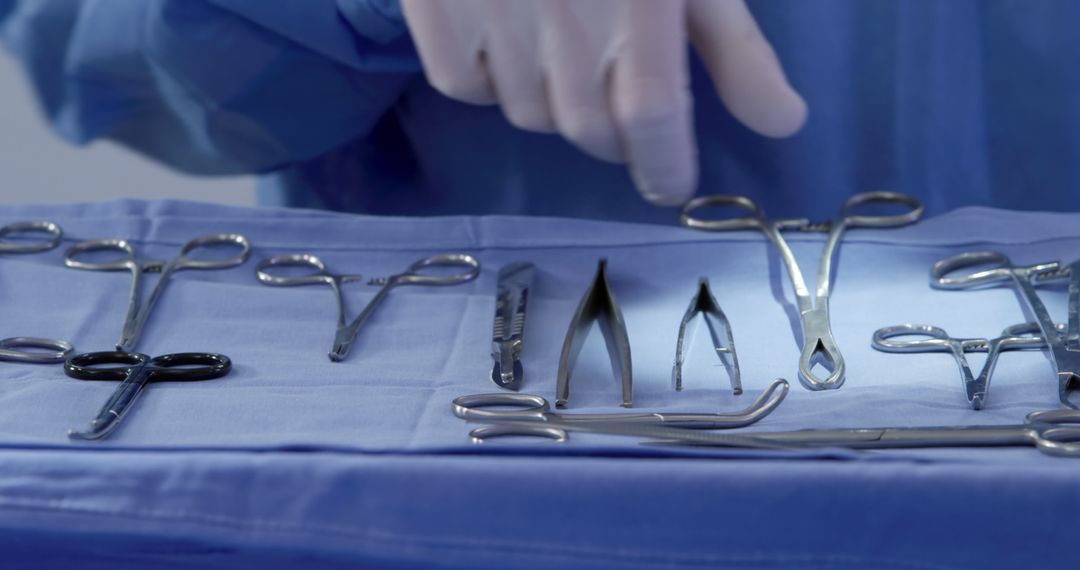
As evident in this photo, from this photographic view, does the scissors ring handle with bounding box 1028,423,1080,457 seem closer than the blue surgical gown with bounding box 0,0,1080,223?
Yes

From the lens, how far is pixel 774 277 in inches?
32.1

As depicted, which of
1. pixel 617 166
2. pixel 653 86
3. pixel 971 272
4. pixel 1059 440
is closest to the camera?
pixel 1059 440

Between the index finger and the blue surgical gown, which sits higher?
the blue surgical gown

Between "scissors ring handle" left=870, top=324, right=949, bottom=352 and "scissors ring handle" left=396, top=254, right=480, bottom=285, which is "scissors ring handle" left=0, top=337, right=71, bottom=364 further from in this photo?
"scissors ring handle" left=870, top=324, right=949, bottom=352

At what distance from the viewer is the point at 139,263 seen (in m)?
0.82

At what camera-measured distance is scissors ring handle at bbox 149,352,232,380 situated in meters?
0.66

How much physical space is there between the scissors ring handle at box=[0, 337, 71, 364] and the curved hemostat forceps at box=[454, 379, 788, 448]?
264mm

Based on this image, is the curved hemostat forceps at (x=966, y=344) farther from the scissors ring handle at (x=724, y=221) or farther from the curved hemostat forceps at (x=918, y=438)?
the scissors ring handle at (x=724, y=221)

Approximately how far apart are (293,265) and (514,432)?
328 millimetres

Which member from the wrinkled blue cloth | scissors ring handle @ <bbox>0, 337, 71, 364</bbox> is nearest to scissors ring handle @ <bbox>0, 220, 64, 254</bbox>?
the wrinkled blue cloth

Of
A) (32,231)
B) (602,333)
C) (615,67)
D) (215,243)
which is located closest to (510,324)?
(602,333)

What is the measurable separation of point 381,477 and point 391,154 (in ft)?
2.09

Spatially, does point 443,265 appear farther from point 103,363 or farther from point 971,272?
point 971,272

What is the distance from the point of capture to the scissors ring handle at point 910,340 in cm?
69
